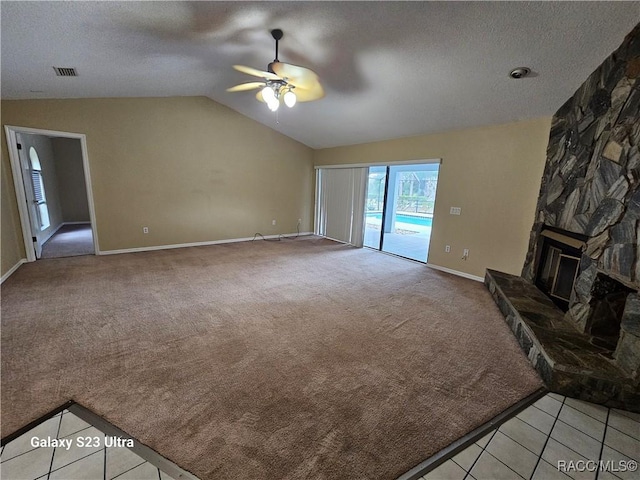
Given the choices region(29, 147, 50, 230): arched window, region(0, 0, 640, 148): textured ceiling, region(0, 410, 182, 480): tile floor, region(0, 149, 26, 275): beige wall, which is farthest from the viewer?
region(29, 147, 50, 230): arched window

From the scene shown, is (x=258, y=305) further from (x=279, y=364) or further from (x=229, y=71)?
(x=229, y=71)

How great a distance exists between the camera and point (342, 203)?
6395mm

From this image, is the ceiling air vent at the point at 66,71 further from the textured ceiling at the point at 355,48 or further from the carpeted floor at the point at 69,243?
the carpeted floor at the point at 69,243

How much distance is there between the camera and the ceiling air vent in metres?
3.16

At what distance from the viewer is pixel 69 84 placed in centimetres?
365

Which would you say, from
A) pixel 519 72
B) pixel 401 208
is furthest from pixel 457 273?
pixel 401 208

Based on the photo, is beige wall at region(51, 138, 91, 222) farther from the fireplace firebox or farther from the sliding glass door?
the fireplace firebox

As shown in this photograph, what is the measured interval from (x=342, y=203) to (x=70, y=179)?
7252 mm

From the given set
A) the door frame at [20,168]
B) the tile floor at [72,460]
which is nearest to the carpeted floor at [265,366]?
the tile floor at [72,460]

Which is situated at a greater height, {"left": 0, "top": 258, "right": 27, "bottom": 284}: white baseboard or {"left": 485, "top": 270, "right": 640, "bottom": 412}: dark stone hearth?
{"left": 485, "top": 270, "right": 640, "bottom": 412}: dark stone hearth

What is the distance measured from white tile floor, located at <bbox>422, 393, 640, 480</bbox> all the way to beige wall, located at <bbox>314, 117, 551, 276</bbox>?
92.4 inches

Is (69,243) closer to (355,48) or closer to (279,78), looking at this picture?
(279,78)

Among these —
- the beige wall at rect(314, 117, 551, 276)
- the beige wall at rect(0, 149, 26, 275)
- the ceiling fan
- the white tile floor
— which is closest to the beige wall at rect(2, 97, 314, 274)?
the beige wall at rect(0, 149, 26, 275)

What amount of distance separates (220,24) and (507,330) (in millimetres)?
4089
